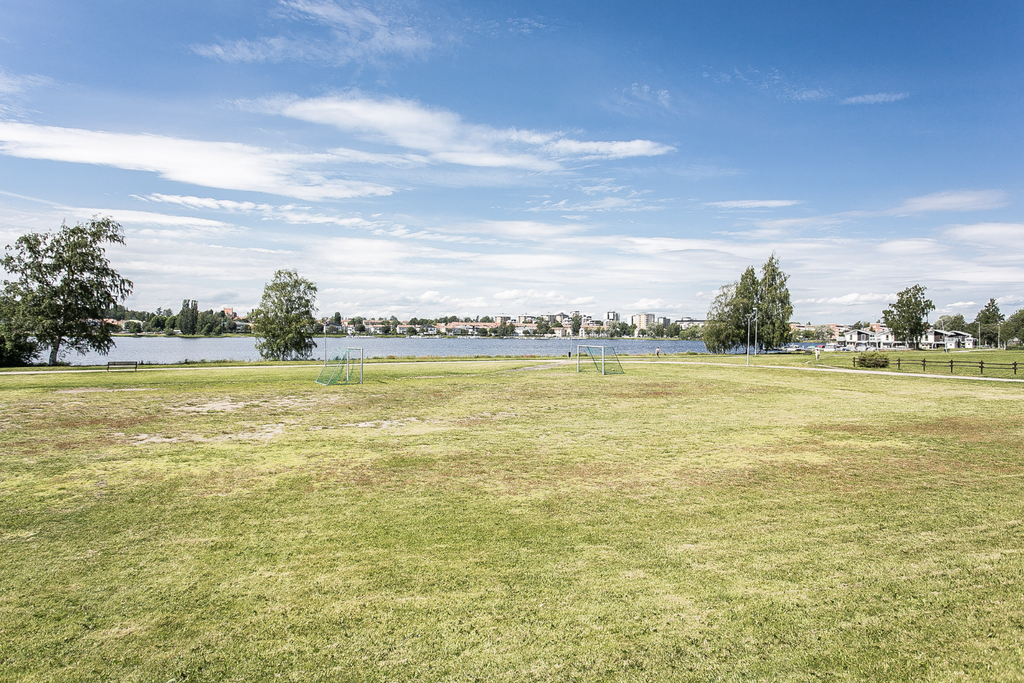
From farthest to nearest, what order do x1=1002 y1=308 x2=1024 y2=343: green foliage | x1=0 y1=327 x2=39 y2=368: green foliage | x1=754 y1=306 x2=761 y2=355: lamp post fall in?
x1=1002 y1=308 x2=1024 y2=343: green foliage
x1=754 y1=306 x2=761 y2=355: lamp post
x1=0 y1=327 x2=39 y2=368: green foliage

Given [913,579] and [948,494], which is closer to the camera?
[913,579]

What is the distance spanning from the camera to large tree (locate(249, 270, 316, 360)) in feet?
220

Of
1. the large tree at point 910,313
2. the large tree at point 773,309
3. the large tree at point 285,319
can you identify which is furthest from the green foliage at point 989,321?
the large tree at point 285,319

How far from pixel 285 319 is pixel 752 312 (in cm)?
6647

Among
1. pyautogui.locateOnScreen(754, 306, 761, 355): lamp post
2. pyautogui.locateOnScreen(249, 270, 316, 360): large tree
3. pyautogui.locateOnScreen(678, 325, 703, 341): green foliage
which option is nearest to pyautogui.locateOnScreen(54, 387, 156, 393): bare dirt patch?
pyautogui.locateOnScreen(249, 270, 316, 360): large tree

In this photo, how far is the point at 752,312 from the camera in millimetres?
82250

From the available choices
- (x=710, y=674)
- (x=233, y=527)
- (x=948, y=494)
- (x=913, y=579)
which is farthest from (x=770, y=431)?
(x=233, y=527)

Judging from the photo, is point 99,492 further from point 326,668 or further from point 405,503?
point 326,668

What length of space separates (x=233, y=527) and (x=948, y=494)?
1107 centimetres

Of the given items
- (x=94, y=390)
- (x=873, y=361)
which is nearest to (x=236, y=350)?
(x=94, y=390)

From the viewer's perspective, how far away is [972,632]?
4.72m

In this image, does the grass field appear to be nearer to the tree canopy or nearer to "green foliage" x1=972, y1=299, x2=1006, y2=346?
the tree canopy

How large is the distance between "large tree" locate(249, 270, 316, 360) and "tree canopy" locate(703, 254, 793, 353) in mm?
60162

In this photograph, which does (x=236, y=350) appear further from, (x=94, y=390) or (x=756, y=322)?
(x=756, y=322)
